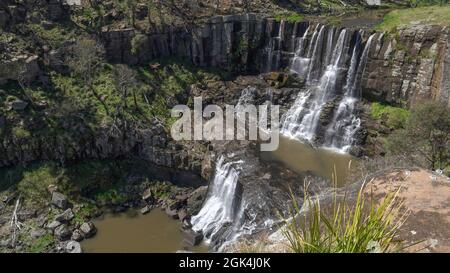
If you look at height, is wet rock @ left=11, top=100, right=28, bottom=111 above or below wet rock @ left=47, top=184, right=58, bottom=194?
above

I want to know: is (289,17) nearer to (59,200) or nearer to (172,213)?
(172,213)

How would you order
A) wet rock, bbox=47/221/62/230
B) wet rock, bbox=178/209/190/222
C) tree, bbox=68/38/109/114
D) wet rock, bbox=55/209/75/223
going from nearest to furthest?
wet rock, bbox=47/221/62/230 → wet rock, bbox=55/209/75/223 → wet rock, bbox=178/209/190/222 → tree, bbox=68/38/109/114

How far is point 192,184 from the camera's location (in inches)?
1233

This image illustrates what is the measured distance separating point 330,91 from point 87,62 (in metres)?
22.0

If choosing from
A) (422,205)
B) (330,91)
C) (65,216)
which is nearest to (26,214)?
(65,216)

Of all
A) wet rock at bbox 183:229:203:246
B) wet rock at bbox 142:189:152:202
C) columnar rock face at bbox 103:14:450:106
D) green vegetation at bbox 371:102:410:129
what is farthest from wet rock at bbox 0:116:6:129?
green vegetation at bbox 371:102:410:129

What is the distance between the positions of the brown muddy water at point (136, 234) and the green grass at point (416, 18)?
1009 inches

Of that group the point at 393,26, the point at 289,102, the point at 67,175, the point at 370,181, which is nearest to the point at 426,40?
the point at 393,26

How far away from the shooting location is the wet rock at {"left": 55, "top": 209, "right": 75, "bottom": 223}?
90.2ft

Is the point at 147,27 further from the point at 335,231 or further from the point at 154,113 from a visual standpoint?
the point at 335,231

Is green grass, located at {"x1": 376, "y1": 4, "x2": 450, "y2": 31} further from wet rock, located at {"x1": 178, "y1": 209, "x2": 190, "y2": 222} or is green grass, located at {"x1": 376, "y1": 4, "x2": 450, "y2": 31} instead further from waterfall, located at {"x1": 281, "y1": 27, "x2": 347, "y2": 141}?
wet rock, located at {"x1": 178, "y1": 209, "x2": 190, "y2": 222}

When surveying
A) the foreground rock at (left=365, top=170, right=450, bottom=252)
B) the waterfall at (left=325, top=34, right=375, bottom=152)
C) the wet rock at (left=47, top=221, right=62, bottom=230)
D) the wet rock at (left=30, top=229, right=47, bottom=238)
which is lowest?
the wet rock at (left=30, top=229, right=47, bottom=238)

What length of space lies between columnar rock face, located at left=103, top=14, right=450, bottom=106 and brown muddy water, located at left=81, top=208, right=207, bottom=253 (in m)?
17.0

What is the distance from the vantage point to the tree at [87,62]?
34.1m
